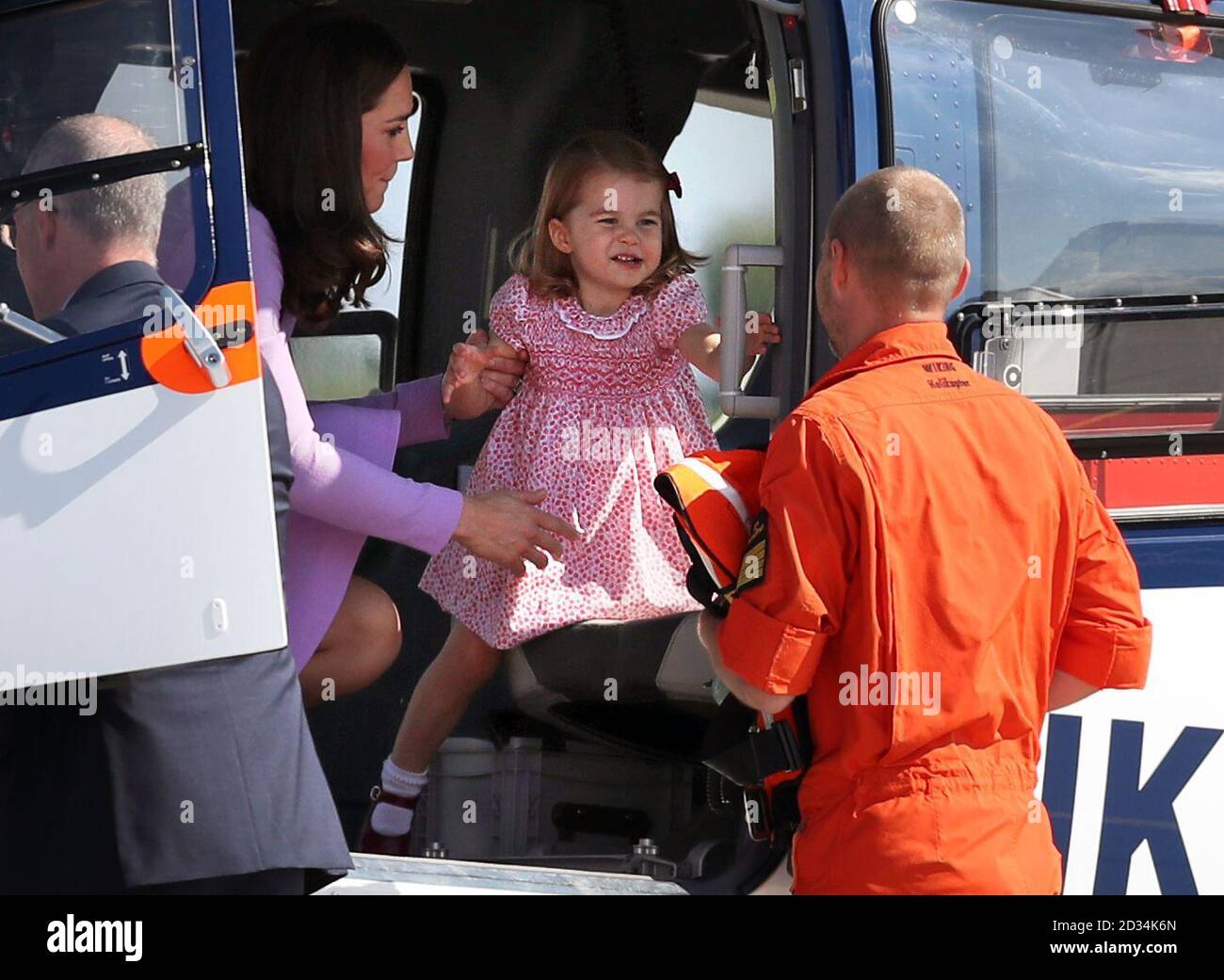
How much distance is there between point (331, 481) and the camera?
305cm

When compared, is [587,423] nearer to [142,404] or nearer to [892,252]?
[892,252]

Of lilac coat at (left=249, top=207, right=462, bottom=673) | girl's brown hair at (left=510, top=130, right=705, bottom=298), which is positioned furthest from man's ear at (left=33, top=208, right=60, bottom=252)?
girl's brown hair at (left=510, top=130, right=705, bottom=298)

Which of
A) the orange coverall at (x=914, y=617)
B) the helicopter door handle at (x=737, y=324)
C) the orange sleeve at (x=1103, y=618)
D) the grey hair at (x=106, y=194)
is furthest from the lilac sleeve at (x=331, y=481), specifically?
the orange sleeve at (x=1103, y=618)

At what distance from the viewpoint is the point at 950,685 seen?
8.05 feet

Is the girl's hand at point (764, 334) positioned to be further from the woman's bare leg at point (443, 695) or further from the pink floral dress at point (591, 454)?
the woman's bare leg at point (443, 695)

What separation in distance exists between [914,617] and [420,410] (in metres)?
1.63

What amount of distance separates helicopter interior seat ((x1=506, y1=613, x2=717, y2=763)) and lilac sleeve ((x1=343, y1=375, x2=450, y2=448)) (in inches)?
22.6

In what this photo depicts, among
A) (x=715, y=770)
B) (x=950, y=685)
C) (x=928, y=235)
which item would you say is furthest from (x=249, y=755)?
(x=928, y=235)

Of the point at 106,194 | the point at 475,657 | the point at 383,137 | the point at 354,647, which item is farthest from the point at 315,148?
the point at 475,657

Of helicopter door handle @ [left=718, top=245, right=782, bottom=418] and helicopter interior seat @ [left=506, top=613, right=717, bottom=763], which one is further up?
helicopter door handle @ [left=718, top=245, right=782, bottom=418]

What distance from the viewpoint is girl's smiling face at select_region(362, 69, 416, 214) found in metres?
3.36

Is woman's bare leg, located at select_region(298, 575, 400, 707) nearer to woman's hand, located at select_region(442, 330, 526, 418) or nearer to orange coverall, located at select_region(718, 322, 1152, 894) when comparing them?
woman's hand, located at select_region(442, 330, 526, 418)

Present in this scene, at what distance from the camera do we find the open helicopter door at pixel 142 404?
2.45 m
